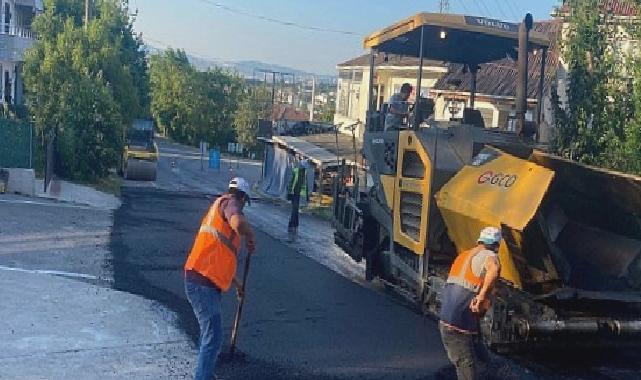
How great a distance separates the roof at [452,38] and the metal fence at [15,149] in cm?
870

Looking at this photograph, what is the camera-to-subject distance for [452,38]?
10312 mm

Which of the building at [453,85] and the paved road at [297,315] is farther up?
the building at [453,85]

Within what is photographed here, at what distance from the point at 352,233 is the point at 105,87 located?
14.0 m

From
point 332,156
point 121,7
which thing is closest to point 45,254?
point 332,156

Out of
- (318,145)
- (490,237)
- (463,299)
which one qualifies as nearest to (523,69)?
(490,237)

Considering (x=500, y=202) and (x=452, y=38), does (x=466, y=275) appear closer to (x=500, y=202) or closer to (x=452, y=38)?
(x=500, y=202)

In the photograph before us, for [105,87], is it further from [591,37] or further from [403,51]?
[591,37]

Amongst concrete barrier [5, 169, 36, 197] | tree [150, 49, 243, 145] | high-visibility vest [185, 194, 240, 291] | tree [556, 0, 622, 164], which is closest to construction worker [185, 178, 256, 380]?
high-visibility vest [185, 194, 240, 291]

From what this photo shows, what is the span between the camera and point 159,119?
239 feet

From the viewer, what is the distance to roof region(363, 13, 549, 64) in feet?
30.8

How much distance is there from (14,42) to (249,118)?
3751cm

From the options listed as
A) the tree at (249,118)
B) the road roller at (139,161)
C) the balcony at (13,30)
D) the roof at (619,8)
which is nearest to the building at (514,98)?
the roof at (619,8)

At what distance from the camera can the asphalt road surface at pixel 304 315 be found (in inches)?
274

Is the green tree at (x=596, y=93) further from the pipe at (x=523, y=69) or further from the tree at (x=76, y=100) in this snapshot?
the tree at (x=76, y=100)
